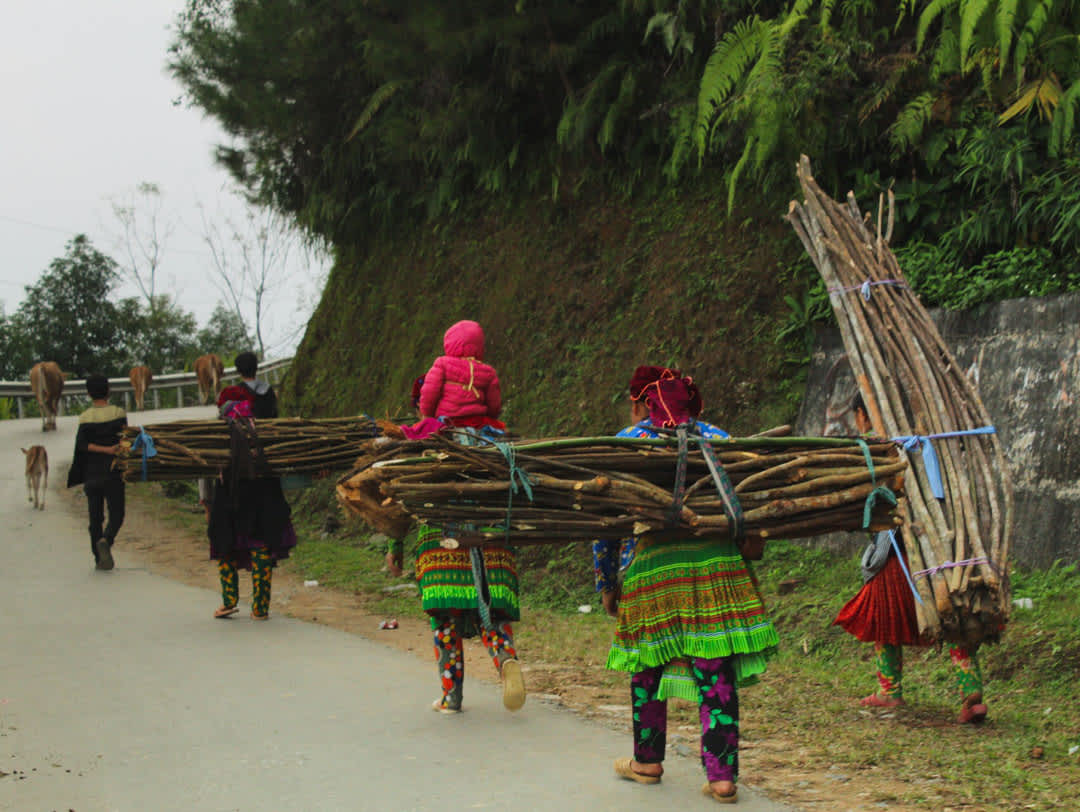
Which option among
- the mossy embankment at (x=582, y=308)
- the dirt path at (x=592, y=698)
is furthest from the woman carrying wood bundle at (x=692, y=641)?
the mossy embankment at (x=582, y=308)

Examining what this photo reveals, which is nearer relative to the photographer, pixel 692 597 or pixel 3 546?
pixel 692 597

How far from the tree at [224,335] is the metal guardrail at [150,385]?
352 inches

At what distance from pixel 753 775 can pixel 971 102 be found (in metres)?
6.55

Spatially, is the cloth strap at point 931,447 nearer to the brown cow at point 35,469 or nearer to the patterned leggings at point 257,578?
the patterned leggings at point 257,578

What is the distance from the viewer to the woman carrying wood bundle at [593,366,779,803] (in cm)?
450

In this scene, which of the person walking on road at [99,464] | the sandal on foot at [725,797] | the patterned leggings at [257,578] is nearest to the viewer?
the sandal on foot at [725,797]

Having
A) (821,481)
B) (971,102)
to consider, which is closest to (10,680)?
(821,481)

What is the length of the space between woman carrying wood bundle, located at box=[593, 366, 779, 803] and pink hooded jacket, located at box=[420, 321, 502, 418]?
1843mm

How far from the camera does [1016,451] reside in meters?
7.64

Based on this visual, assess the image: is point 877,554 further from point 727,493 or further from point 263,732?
point 263,732

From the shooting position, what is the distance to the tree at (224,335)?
4131 centimetres

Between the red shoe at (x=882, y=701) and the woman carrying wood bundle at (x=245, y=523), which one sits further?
the woman carrying wood bundle at (x=245, y=523)

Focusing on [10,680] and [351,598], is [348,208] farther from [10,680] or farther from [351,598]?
[10,680]

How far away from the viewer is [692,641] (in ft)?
14.8
